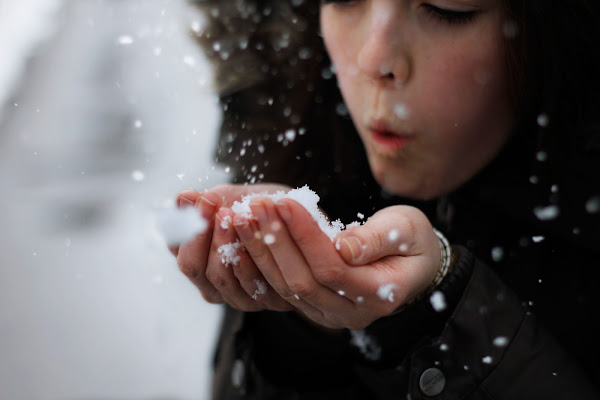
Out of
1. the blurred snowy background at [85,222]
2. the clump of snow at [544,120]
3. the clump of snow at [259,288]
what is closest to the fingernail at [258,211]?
the clump of snow at [259,288]

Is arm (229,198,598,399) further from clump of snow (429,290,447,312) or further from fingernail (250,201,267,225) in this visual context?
fingernail (250,201,267,225)

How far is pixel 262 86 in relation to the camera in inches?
36.9

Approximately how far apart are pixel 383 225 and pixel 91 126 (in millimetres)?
824

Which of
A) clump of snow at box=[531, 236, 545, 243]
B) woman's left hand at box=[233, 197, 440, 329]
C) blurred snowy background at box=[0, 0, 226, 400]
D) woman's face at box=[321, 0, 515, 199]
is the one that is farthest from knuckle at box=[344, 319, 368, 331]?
blurred snowy background at box=[0, 0, 226, 400]

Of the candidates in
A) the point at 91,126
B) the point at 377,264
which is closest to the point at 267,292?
the point at 377,264

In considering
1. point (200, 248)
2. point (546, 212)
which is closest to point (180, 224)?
point (200, 248)

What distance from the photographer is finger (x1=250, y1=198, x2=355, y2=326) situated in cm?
38

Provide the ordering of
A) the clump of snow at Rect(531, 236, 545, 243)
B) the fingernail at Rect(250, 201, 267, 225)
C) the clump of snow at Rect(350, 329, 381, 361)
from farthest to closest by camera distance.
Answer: the clump of snow at Rect(531, 236, 545, 243) < the clump of snow at Rect(350, 329, 381, 361) < the fingernail at Rect(250, 201, 267, 225)

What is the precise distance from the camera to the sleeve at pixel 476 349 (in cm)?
54

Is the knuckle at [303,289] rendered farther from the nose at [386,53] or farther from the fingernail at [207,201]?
the nose at [386,53]

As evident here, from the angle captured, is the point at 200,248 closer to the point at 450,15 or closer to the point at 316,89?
the point at 450,15

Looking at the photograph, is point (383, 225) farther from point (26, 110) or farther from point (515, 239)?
point (26, 110)

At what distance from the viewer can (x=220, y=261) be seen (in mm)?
463

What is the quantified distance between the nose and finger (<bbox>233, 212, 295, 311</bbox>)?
284 mm
